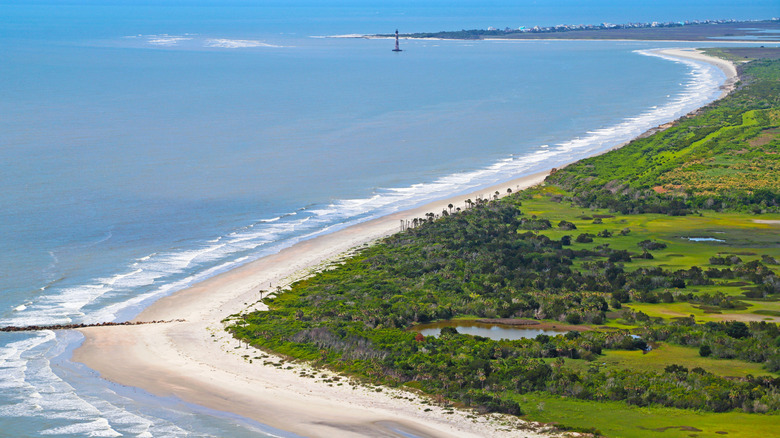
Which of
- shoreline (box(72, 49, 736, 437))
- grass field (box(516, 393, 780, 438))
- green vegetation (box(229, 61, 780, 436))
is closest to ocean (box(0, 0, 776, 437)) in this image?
shoreline (box(72, 49, 736, 437))

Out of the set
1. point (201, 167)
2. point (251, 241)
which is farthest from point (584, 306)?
point (201, 167)

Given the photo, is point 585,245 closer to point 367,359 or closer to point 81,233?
point 367,359

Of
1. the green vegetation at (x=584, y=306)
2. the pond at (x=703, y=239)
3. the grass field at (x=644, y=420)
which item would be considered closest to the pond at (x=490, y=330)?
the green vegetation at (x=584, y=306)

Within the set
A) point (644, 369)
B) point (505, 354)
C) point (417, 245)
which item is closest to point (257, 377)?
point (505, 354)

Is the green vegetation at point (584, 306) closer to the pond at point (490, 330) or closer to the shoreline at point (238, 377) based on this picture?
the pond at point (490, 330)

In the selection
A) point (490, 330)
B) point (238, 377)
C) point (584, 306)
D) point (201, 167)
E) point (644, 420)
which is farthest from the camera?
point (201, 167)

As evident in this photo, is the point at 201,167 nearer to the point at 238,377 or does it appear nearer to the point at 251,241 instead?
the point at 251,241
